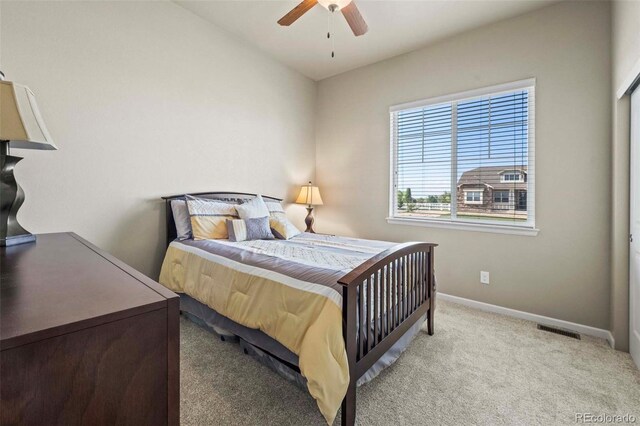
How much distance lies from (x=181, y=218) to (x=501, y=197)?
10.1ft

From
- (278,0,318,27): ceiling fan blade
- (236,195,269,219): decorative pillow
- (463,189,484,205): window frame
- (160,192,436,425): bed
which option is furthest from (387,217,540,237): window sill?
(278,0,318,27): ceiling fan blade

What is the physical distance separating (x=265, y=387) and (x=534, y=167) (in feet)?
9.50

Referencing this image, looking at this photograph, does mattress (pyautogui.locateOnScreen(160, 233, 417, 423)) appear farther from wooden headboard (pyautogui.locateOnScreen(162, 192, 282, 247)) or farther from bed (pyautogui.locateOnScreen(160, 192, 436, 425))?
wooden headboard (pyautogui.locateOnScreen(162, 192, 282, 247))

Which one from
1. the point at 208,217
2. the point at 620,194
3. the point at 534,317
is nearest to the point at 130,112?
the point at 208,217

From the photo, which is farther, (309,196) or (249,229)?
(309,196)

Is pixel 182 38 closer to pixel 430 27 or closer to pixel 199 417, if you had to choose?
pixel 430 27

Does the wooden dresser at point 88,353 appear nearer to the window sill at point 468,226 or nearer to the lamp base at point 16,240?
the lamp base at point 16,240

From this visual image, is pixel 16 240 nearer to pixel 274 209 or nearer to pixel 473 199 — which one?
pixel 274 209

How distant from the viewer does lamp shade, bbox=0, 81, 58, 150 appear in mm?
1263

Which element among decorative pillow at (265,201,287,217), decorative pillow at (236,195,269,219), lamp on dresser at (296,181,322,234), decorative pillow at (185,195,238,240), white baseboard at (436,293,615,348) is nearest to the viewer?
white baseboard at (436,293,615,348)

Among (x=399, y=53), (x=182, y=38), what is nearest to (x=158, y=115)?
(x=182, y=38)

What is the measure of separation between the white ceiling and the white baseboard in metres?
2.80

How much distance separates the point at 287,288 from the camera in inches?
62.0

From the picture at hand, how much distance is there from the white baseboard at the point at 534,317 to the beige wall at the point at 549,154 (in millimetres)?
47
